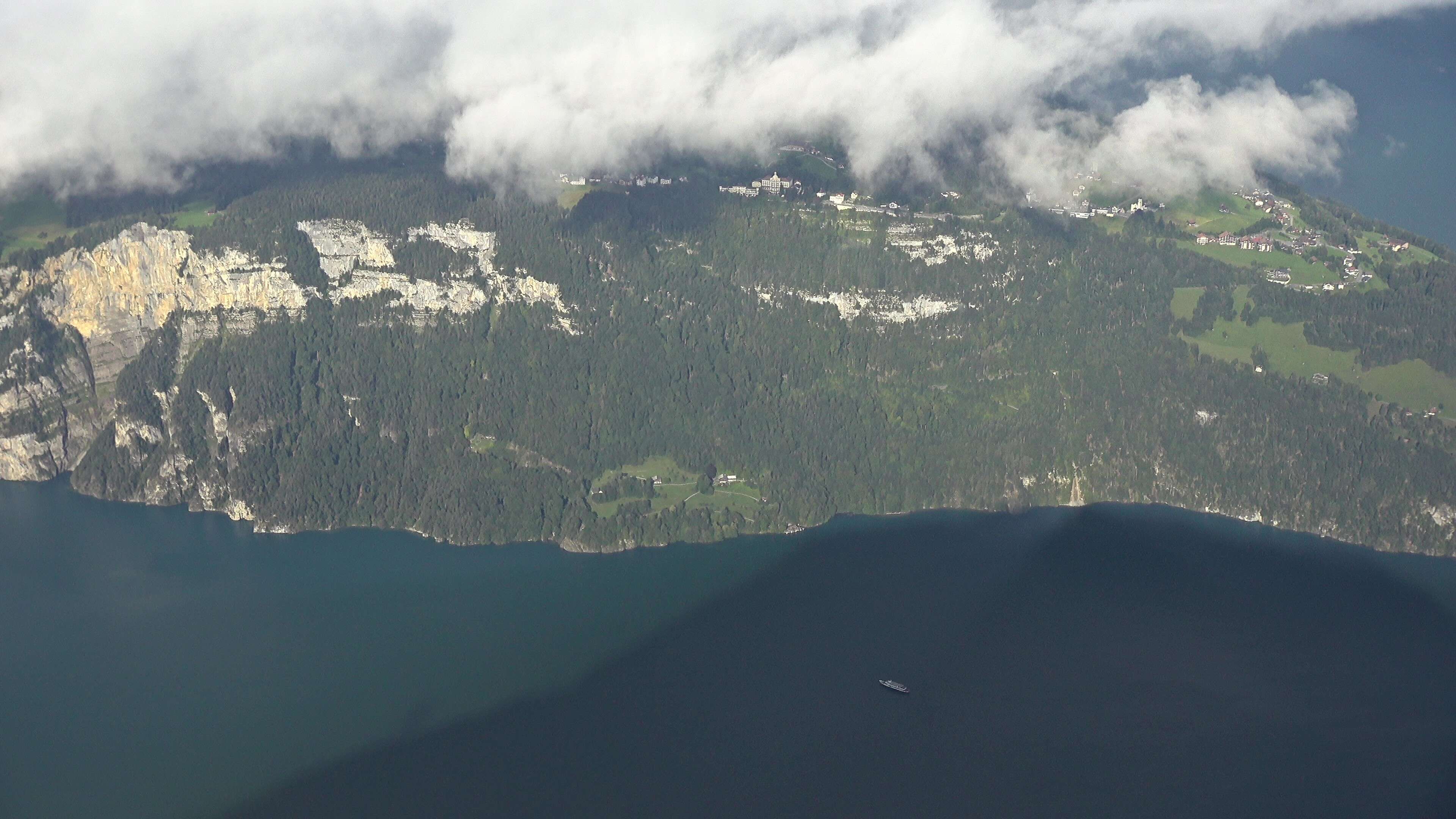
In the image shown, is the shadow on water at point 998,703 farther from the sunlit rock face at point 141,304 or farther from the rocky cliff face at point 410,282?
the sunlit rock face at point 141,304

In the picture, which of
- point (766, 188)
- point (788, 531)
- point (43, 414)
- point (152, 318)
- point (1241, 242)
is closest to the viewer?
point (788, 531)

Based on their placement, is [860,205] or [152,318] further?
[860,205]

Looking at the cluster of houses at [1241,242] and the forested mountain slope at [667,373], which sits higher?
the cluster of houses at [1241,242]

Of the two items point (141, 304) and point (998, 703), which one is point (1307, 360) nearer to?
point (998, 703)

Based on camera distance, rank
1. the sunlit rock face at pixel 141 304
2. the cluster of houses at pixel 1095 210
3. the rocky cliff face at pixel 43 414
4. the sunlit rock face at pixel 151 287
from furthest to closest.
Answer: the cluster of houses at pixel 1095 210 → the sunlit rock face at pixel 151 287 → the sunlit rock face at pixel 141 304 → the rocky cliff face at pixel 43 414

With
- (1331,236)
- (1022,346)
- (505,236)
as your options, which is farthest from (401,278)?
(1331,236)

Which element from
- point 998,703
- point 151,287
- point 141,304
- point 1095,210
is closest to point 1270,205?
point 1095,210

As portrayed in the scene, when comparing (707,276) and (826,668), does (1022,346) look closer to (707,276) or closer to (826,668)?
(707,276)

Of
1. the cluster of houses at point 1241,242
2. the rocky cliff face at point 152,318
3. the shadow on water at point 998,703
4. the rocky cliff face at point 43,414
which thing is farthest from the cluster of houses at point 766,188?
the rocky cliff face at point 43,414
